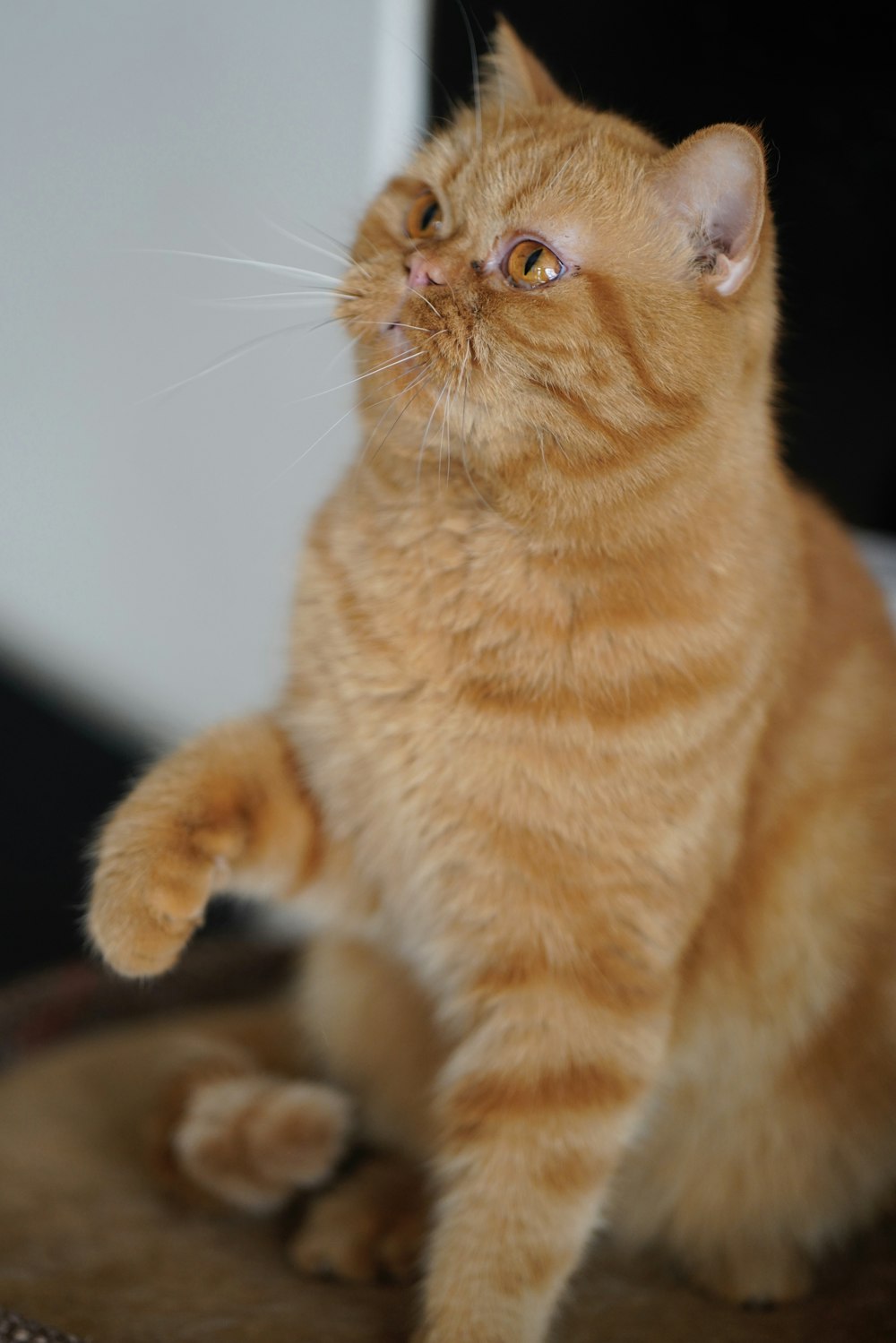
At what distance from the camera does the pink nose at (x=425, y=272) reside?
1141mm

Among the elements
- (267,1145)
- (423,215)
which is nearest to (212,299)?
(423,215)

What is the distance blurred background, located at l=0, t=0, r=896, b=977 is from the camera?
64.4 inches

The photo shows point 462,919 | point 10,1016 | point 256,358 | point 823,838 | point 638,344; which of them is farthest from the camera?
point 256,358

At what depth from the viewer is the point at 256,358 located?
2527mm

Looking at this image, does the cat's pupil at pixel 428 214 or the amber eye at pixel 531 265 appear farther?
the cat's pupil at pixel 428 214

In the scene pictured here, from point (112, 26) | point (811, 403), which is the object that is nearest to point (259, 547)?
point (112, 26)

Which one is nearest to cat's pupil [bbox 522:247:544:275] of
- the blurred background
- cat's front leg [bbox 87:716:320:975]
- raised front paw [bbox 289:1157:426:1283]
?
the blurred background

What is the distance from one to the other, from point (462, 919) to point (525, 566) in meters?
0.37

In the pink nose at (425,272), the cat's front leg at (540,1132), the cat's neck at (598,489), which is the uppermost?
the pink nose at (425,272)

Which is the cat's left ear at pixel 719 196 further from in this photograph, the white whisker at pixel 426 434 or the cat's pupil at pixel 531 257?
the white whisker at pixel 426 434

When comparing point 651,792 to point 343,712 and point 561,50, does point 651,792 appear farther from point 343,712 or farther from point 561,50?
point 561,50

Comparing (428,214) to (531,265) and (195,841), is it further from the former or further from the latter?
(195,841)

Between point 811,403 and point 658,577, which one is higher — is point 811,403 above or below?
above

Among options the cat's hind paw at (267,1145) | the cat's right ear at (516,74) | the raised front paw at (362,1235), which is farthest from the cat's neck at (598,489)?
the raised front paw at (362,1235)
